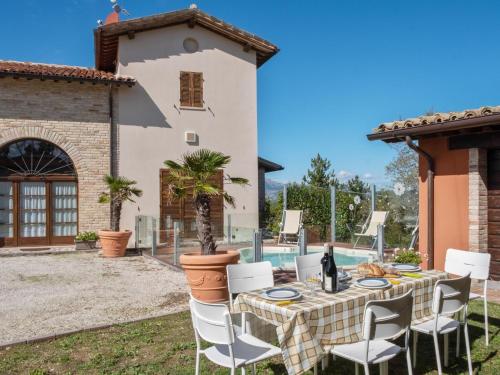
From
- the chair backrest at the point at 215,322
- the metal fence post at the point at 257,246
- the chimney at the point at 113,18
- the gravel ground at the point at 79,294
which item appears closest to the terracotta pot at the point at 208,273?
the gravel ground at the point at 79,294

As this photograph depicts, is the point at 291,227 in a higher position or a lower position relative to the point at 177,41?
lower

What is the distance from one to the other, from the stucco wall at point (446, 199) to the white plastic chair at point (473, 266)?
2.80 meters

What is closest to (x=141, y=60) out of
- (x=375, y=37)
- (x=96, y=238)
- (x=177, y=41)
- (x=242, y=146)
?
(x=177, y=41)

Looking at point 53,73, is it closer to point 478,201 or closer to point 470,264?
point 478,201

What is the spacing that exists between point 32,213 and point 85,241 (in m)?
1.90

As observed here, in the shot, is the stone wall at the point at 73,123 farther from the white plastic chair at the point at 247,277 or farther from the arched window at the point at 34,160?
the white plastic chair at the point at 247,277

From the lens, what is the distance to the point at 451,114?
22.1 feet

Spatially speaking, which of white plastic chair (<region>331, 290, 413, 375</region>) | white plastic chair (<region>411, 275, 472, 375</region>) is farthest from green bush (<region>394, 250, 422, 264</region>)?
white plastic chair (<region>331, 290, 413, 375</region>)

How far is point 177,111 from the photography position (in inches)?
537

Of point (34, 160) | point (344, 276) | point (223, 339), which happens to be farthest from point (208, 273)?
point (34, 160)

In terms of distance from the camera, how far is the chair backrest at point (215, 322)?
8.93ft

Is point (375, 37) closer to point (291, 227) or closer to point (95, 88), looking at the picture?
point (291, 227)

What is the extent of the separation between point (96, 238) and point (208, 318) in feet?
33.8

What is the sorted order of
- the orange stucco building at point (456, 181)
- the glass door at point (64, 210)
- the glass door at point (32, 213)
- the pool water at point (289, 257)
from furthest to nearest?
the glass door at point (64, 210) < the glass door at point (32, 213) < the pool water at point (289, 257) < the orange stucco building at point (456, 181)
